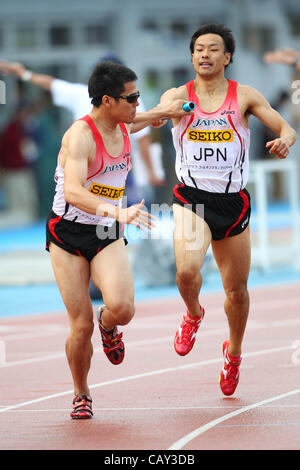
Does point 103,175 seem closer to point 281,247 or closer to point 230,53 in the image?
point 230,53

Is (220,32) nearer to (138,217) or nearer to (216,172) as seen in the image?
(216,172)

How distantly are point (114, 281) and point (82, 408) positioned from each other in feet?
2.98

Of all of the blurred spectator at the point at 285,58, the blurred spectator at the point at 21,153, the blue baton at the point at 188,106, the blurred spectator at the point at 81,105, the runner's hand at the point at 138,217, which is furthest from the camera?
the blurred spectator at the point at 21,153

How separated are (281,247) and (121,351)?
10.8m

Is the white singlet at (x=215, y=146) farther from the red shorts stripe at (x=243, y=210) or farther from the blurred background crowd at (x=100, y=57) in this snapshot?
the blurred background crowd at (x=100, y=57)

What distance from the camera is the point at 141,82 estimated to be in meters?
26.3

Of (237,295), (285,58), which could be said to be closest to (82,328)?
(237,295)

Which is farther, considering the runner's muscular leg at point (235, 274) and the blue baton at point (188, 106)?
the runner's muscular leg at point (235, 274)

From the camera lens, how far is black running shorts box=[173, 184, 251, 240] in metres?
7.80

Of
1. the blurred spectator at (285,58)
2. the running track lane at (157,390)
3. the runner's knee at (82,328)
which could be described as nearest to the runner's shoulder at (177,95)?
the runner's knee at (82,328)

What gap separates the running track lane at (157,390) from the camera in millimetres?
6680

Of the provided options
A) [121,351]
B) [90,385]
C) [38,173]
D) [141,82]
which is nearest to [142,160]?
[90,385]

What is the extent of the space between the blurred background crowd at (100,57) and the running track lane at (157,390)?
10920 mm

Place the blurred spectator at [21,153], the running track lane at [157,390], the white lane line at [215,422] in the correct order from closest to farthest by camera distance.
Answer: the white lane line at [215,422] → the running track lane at [157,390] → the blurred spectator at [21,153]
